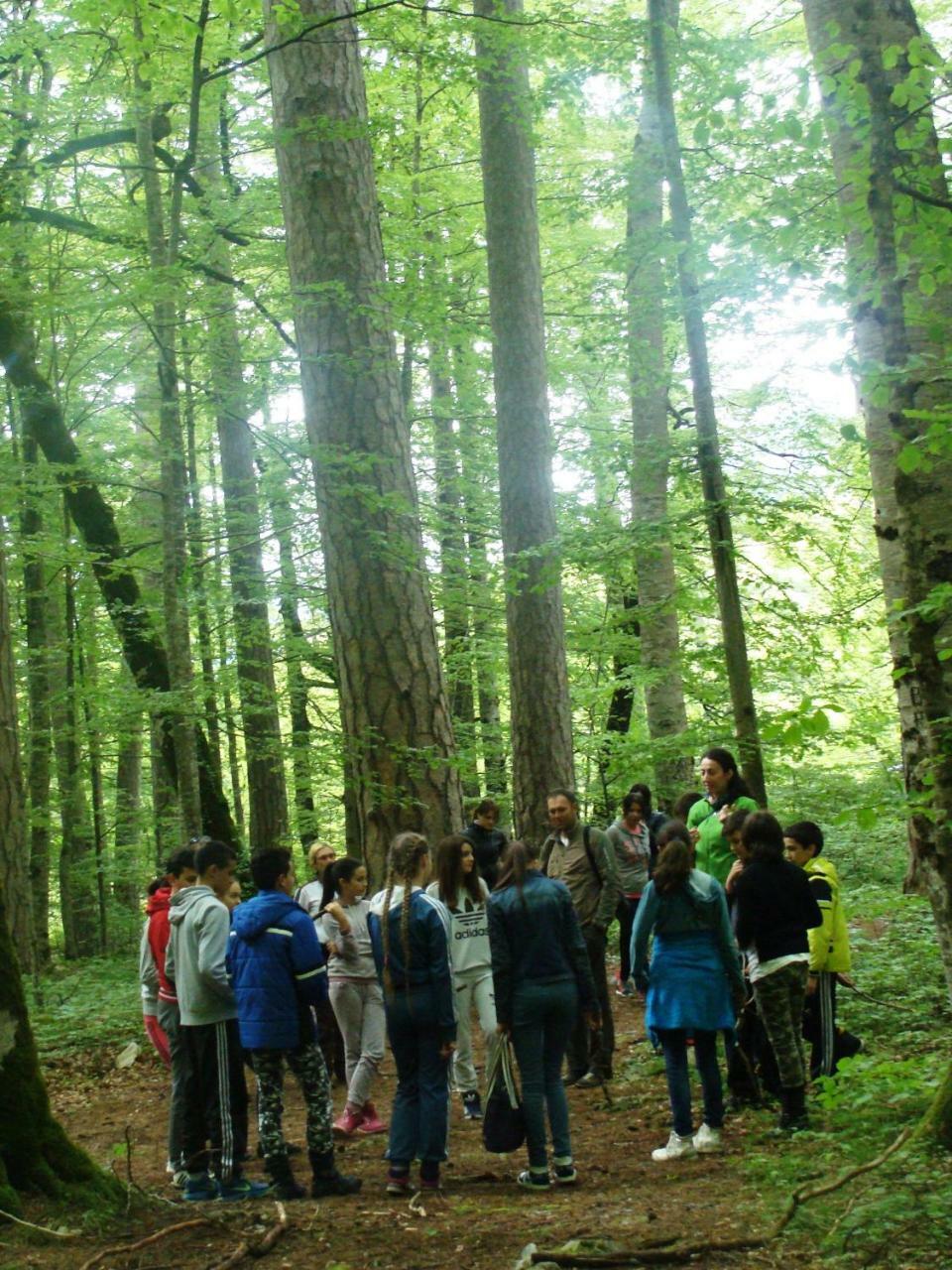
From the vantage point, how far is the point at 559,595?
11.1m

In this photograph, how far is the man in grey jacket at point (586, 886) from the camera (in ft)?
25.7

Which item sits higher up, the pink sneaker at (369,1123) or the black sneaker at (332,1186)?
the black sneaker at (332,1186)

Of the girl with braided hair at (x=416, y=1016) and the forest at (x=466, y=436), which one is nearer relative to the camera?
the forest at (x=466, y=436)

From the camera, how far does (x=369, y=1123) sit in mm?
7211

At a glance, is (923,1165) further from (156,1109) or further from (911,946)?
(156,1109)

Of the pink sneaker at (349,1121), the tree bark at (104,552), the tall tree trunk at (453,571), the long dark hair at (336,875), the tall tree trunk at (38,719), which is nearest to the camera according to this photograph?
the pink sneaker at (349,1121)

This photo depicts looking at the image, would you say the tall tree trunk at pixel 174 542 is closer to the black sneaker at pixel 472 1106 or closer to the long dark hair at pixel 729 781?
the black sneaker at pixel 472 1106

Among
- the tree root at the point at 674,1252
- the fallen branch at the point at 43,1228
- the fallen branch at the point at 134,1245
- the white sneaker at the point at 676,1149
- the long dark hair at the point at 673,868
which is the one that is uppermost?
the long dark hair at the point at 673,868

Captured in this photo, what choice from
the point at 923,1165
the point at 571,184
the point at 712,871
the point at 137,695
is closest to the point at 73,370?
the point at 137,695

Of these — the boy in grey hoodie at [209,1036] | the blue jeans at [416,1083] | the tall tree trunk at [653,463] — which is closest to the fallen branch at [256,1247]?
the blue jeans at [416,1083]

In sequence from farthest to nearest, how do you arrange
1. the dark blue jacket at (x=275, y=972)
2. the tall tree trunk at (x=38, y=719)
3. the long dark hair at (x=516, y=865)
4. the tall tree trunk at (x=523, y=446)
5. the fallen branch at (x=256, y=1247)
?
1. the tall tree trunk at (x=38, y=719)
2. the tall tree trunk at (x=523, y=446)
3. the long dark hair at (x=516, y=865)
4. the dark blue jacket at (x=275, y=972)
5. the fallen branch at (x=256, y=1247)

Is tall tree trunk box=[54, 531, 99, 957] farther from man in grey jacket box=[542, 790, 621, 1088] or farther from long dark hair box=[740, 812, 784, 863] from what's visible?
long dark hair box=[740, 812, 784, 863]

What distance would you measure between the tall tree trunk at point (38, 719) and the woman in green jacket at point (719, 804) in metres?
9.80

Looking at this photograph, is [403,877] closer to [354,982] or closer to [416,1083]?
[416,1083]
